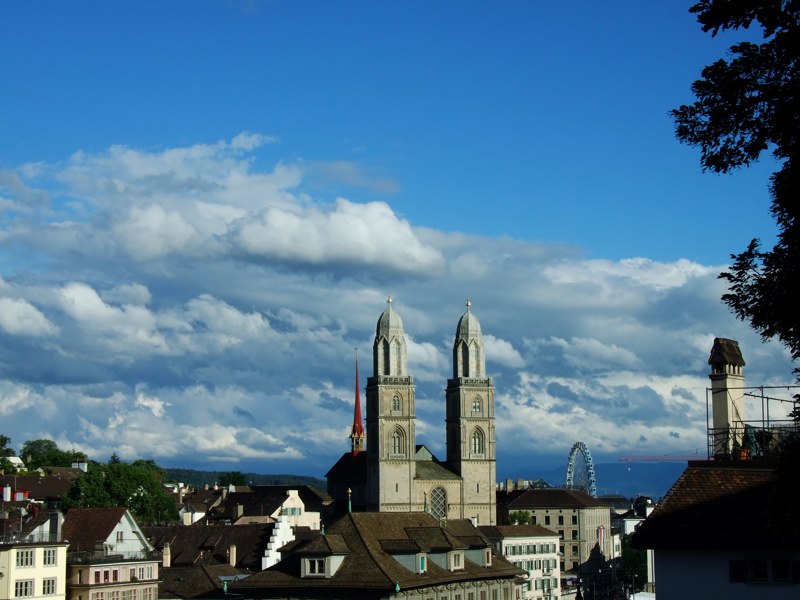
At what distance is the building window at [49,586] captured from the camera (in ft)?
244

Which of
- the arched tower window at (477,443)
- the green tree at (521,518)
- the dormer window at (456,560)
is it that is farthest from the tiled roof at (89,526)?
the green tree at (521,518)

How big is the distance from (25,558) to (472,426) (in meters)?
95.8

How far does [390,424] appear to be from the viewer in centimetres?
16188

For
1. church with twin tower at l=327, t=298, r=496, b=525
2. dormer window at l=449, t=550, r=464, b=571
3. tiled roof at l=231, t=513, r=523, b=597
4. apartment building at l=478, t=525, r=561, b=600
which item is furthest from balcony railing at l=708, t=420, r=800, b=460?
church with twin tower at l=327, t=298, r=496, b=525

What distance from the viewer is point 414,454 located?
163 meters

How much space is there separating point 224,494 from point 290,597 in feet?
405

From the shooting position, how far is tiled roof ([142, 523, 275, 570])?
9762 centimetres

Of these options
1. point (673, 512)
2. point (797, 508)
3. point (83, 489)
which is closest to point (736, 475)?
point (673, 512)

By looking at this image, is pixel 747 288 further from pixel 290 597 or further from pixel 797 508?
pixel 290 597

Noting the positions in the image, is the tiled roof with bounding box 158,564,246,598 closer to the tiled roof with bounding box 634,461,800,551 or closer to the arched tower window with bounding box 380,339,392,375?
the tiled roof with bounding box 634,461,800,551

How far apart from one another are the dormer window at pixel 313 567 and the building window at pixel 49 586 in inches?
605

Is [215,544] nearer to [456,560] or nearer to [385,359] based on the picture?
[456,560]

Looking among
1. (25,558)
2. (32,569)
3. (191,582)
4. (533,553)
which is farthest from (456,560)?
(533,553)

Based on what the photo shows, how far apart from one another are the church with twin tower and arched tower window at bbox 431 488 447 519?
70 mm
